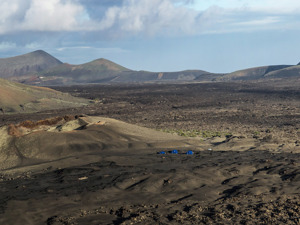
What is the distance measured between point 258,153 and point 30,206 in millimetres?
11418

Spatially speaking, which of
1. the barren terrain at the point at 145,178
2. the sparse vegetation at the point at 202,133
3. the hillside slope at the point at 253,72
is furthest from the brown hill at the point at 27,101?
the hillside slope at the point at 253,72

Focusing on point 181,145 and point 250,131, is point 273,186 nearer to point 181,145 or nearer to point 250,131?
point 181,145

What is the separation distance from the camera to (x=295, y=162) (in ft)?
57.2

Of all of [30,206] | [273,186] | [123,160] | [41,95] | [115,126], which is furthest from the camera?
[41,95]

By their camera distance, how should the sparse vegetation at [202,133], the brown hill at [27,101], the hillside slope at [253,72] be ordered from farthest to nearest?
the hillside slope at [253,72] < the brown hill at [27,101] < the sparse vegetation at [202,133]

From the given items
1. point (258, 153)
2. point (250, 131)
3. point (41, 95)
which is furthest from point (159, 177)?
point (41, 95)

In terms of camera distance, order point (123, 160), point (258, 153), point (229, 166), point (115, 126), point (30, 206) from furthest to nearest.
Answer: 1. point (115, 126)
2. point (258, 153)
3. point (123, 160)
4. point (229, 166)
5. point (30, 206)

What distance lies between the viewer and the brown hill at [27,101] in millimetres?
51916

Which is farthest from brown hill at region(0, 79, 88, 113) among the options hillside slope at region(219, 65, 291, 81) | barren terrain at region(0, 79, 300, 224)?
hillside slope at region(219, 65, 291, 81)

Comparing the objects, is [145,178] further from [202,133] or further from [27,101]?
[27,101]

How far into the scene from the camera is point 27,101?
181ft

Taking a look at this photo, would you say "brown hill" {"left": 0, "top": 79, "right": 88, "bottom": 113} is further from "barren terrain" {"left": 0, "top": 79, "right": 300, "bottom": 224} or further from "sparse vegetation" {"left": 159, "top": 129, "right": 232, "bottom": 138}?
"barren terrain" {"left": 0, "top": 79, "right": 300, "bottom": 224}

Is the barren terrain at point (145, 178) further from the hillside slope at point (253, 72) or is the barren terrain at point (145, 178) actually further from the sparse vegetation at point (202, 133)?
the hillside slope at point (253, 72)

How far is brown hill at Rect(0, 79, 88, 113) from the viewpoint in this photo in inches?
2044
